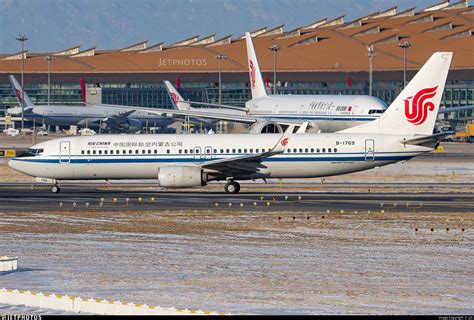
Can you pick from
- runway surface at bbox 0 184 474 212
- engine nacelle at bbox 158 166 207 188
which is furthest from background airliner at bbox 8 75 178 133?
engine nacelle at bbox 158 166 207 188

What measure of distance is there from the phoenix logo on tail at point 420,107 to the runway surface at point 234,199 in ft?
12.3

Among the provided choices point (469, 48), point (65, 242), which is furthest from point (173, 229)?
point (469, 48)

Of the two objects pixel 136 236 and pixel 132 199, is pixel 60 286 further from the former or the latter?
pixel 132 199

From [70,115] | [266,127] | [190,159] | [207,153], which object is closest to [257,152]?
[207,153]

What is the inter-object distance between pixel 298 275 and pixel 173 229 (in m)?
10.8

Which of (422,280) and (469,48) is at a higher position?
(469,48)

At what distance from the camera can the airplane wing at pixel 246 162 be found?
53.1 meters

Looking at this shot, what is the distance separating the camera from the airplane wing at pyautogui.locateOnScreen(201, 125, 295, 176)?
5312cm

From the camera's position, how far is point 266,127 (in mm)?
90938

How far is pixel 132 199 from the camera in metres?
50.2

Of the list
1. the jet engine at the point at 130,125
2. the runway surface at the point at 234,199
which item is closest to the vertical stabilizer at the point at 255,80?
the runway surface at the point at 234,199

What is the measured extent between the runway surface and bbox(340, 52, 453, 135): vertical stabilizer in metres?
3.37

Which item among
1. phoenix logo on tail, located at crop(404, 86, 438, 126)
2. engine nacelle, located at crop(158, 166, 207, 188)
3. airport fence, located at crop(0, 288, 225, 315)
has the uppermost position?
phoenix logo on tail, located at crop(404, 86, 438, 126)

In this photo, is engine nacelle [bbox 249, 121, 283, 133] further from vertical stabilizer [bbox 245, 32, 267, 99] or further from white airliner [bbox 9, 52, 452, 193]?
white airliner [bbox 9, 52, 452, 193]
